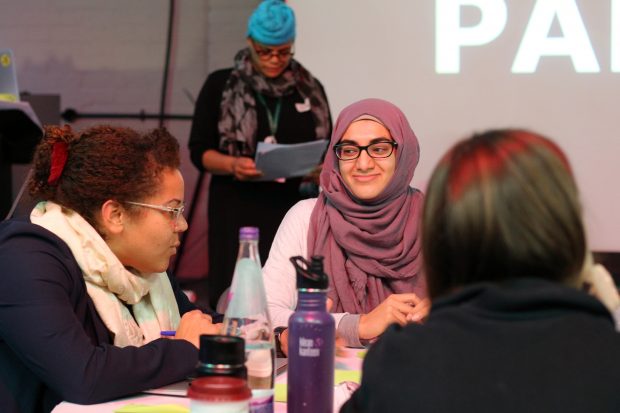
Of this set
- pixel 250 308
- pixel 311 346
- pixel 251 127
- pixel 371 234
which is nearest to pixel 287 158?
pixel 251 127

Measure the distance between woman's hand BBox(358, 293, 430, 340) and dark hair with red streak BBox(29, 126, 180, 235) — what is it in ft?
1.87

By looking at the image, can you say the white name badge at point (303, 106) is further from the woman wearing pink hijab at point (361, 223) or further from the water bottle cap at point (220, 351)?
the water bottle cap at point (220, 351)

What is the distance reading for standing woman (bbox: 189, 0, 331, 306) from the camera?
11.0ft

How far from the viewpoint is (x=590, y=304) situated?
36.0 inches

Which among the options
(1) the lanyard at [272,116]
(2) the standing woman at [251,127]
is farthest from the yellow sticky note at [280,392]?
(1) the lanyard at [272,116]

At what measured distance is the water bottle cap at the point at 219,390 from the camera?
1.01 metres

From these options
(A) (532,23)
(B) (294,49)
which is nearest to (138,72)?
(B) (294,49)

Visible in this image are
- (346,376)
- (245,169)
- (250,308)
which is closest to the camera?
(250,308)

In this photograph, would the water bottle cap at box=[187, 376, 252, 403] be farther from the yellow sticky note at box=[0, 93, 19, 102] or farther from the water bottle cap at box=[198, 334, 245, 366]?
the yellow sticky note at box=[0, 93, 19, 102]

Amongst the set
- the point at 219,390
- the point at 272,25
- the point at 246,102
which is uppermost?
the point at 272,25

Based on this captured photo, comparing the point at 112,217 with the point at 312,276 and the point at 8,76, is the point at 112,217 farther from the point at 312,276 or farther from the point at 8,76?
the point at 8,76

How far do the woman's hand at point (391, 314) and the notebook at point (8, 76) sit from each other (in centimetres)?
262

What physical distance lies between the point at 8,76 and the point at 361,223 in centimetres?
243

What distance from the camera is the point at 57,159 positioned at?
1730 millimetres
